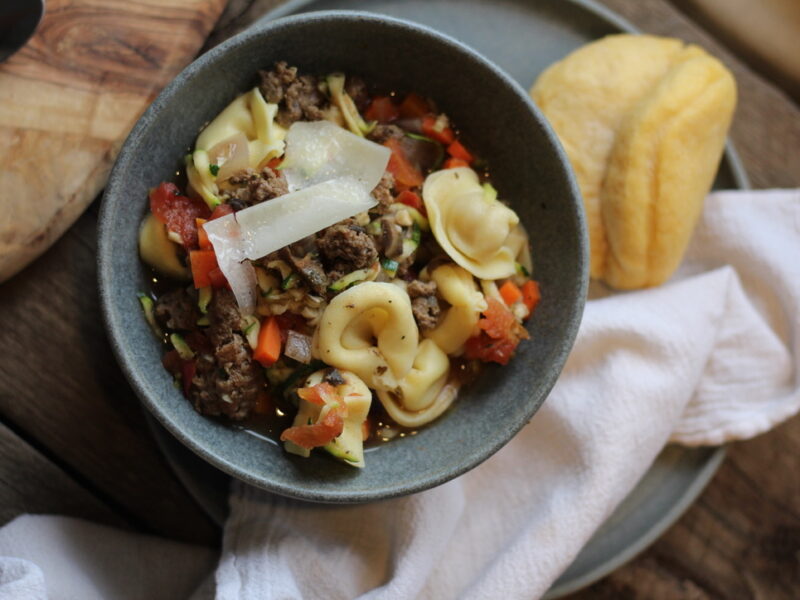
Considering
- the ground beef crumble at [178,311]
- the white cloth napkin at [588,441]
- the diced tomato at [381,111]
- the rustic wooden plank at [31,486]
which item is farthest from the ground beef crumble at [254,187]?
the rustic wooden plank at [31,486]

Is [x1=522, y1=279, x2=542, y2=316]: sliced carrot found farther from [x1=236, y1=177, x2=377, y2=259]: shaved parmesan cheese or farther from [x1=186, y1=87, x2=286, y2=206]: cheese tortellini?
[x1=186, y1=87, x2=286, y2=206]: cheese tortellini

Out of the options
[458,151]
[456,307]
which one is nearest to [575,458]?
[456,307]

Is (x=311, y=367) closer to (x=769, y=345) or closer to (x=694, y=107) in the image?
(x=694, y=107)

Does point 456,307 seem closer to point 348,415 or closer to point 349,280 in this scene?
point 349,280

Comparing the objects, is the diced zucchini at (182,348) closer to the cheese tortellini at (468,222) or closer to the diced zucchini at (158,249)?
the diced zucchini at (158,249)

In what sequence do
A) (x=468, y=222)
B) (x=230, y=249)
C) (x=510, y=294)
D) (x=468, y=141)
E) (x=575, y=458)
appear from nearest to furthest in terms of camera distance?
(x=230, y=249), (x=468, y=222), (x=510, y=294), (x=468, y=141), (x=575, y=458)
